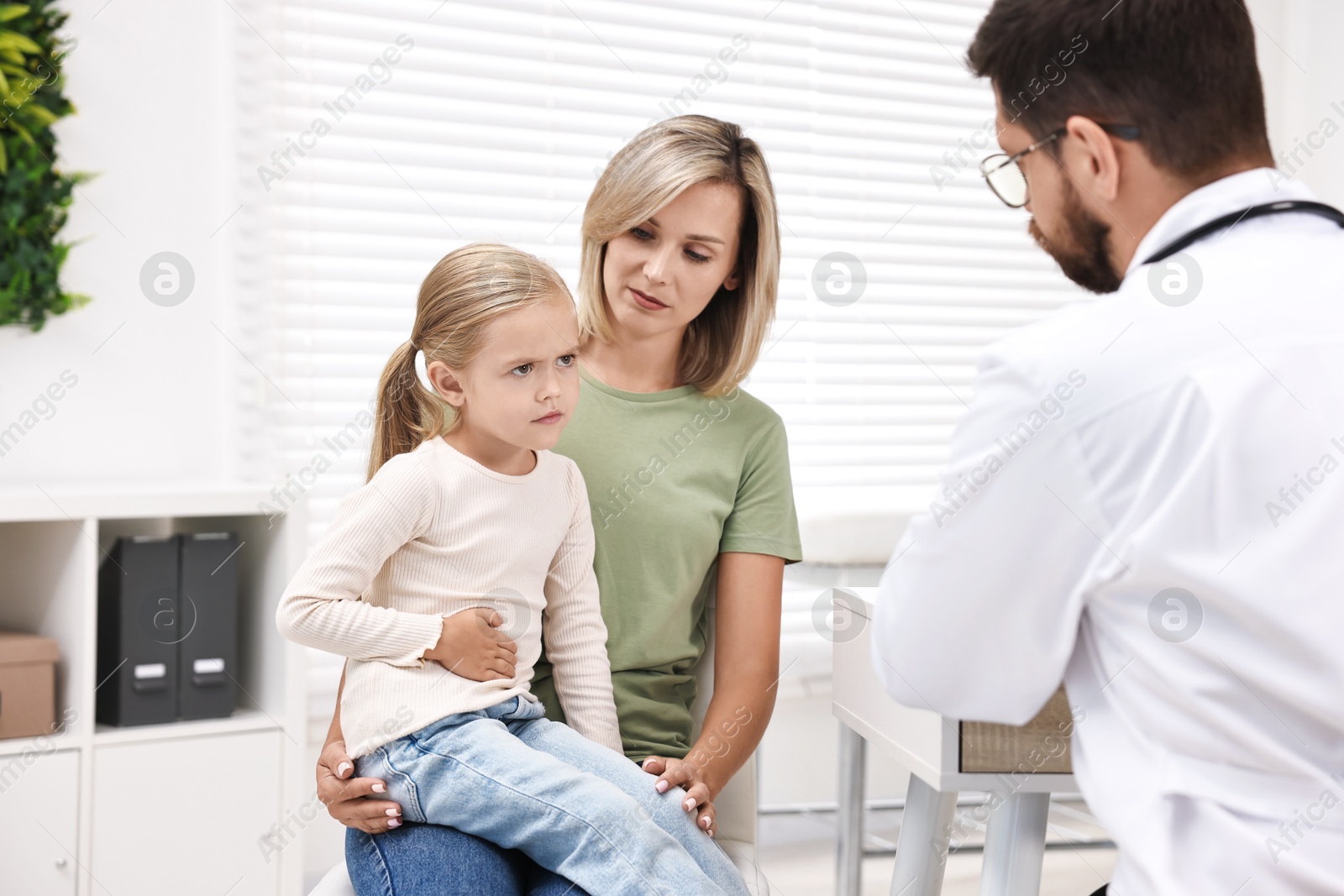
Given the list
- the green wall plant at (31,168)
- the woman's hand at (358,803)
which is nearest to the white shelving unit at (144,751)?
the green wall plant at (31,168)

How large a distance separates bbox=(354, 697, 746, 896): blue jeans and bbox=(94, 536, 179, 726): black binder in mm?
769

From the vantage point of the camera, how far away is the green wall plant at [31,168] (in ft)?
6.36

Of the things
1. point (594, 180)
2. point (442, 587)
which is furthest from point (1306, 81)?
point (442, 587)

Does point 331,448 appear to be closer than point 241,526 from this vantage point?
No

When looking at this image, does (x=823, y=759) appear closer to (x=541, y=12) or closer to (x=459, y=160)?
(x=459, y=160)

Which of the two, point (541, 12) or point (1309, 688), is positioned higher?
point (541, 12)

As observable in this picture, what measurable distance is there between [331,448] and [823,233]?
1.34 metres

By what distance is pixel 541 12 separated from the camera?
2.42m

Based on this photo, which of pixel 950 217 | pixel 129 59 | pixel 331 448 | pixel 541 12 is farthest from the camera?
pixel 950 217

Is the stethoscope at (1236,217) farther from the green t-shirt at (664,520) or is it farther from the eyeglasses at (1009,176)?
the green t-shirt at (664,520)

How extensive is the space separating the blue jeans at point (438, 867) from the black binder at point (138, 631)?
78 centimetres

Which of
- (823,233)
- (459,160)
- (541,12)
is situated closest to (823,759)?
(823,233)

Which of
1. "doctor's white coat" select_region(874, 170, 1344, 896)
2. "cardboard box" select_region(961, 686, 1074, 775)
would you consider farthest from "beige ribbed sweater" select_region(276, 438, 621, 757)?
"doctor's white coat" select_region(874, 170, 1344, 896)

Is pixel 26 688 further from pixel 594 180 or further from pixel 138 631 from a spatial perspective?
pixel 594 180
